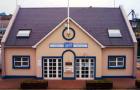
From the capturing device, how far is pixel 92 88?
28.8 meters

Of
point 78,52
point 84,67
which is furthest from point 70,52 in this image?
point 84,67

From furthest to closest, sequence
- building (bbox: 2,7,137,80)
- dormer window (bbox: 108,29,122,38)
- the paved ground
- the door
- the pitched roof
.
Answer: dormer window (bbox: 108,29,122,38) → the pitched roof → the door → building (bbox: 2,7,137,80) → the paved ground

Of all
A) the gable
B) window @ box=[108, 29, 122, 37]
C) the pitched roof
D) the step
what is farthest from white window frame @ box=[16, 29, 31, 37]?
window @ box=[108, 29, 122, 37]

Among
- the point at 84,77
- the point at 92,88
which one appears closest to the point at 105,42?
the point at 84,77

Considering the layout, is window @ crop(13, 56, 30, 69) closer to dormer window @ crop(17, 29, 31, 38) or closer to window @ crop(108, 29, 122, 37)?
dormer window @ crop(17, 29, 31, 38)

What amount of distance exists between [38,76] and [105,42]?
8384 mm

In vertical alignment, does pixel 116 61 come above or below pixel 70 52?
below

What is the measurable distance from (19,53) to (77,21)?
8296mm

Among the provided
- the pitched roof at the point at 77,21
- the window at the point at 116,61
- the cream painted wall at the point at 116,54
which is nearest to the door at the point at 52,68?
the pitched roof at the point at 77,21

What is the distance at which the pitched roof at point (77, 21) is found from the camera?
3462 cm

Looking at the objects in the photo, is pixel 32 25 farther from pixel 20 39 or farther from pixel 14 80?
pixel 14 80

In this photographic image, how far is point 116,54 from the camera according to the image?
1344 inches

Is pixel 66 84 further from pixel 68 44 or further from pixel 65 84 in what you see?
pixel 68 44

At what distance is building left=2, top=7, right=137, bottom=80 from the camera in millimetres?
33469
